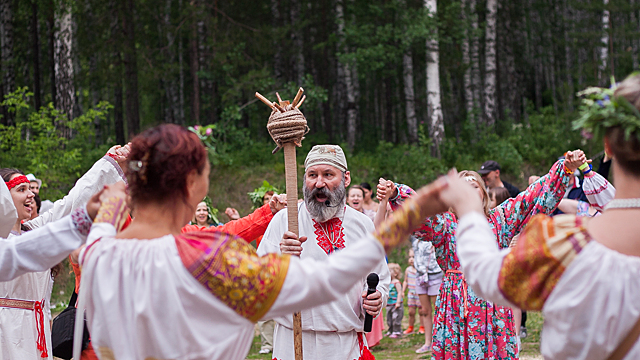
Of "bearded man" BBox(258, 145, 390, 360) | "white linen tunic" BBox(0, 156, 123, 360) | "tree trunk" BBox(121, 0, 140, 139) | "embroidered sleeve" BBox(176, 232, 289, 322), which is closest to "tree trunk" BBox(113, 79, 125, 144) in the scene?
"tree trunk" BBox(121, 0, 140, 139)

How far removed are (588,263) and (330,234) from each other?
7.94ft

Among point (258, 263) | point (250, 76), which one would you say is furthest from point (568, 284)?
point (250, 76)

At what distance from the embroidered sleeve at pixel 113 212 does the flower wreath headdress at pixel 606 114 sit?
177cm

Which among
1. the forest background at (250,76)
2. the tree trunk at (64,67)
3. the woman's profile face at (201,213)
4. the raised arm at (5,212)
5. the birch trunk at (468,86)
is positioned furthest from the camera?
the birch trunk at (468,86)

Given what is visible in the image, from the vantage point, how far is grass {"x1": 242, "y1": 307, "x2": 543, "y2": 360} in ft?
25.6

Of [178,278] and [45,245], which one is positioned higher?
[45,245]

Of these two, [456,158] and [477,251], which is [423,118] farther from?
[477,251]

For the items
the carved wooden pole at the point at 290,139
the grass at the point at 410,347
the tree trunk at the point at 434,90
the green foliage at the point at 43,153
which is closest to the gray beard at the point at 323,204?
the carved wooden pole at the point at 290,139

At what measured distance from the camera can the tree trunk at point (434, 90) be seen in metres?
15.9

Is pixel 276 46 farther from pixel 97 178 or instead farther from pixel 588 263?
pixel 588 263

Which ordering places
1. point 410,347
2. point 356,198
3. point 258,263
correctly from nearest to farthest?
point 258,263
point 410,347
point 356,198

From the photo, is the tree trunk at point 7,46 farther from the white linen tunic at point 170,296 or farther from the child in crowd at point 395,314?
the white linen tunic at point 170,296

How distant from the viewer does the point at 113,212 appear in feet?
7.89

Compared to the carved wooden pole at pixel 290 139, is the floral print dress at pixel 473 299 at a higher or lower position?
lower
